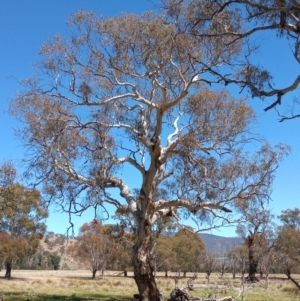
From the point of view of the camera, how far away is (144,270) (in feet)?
39.5

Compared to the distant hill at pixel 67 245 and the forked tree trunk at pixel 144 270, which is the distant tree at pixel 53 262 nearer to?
the distant hill at pixel 67 245

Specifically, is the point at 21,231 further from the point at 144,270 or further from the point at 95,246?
the point at 144,270

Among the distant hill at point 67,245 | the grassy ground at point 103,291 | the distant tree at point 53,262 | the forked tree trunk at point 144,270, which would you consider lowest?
the grassy ground at point 103,291

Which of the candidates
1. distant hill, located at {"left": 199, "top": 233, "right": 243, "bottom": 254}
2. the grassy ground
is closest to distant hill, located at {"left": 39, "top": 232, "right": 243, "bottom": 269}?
distant hill, located at {"left": 199, "top": 233, "right": 243, "bottom": 254}

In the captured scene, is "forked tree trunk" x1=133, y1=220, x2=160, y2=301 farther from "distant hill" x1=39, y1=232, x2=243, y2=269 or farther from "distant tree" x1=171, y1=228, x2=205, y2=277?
"distant tree" x1=171, y1=228, x2=205, y2=277

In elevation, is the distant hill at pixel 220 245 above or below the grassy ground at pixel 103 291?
above

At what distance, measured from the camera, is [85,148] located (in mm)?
14516

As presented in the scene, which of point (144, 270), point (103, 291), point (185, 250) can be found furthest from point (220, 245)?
point (144, 270)

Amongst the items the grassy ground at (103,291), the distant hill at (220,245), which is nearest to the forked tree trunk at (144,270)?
the grassy ground at (103,291)

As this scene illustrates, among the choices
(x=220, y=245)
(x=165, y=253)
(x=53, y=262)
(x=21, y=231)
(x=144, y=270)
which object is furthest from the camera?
(x=53, y=262)

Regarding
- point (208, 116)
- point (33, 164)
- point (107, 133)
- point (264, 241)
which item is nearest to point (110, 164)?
point (107, 133)

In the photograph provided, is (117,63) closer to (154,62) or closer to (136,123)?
(154,62)

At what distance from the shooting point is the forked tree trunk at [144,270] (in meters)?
12.0

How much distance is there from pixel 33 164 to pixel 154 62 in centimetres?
440
